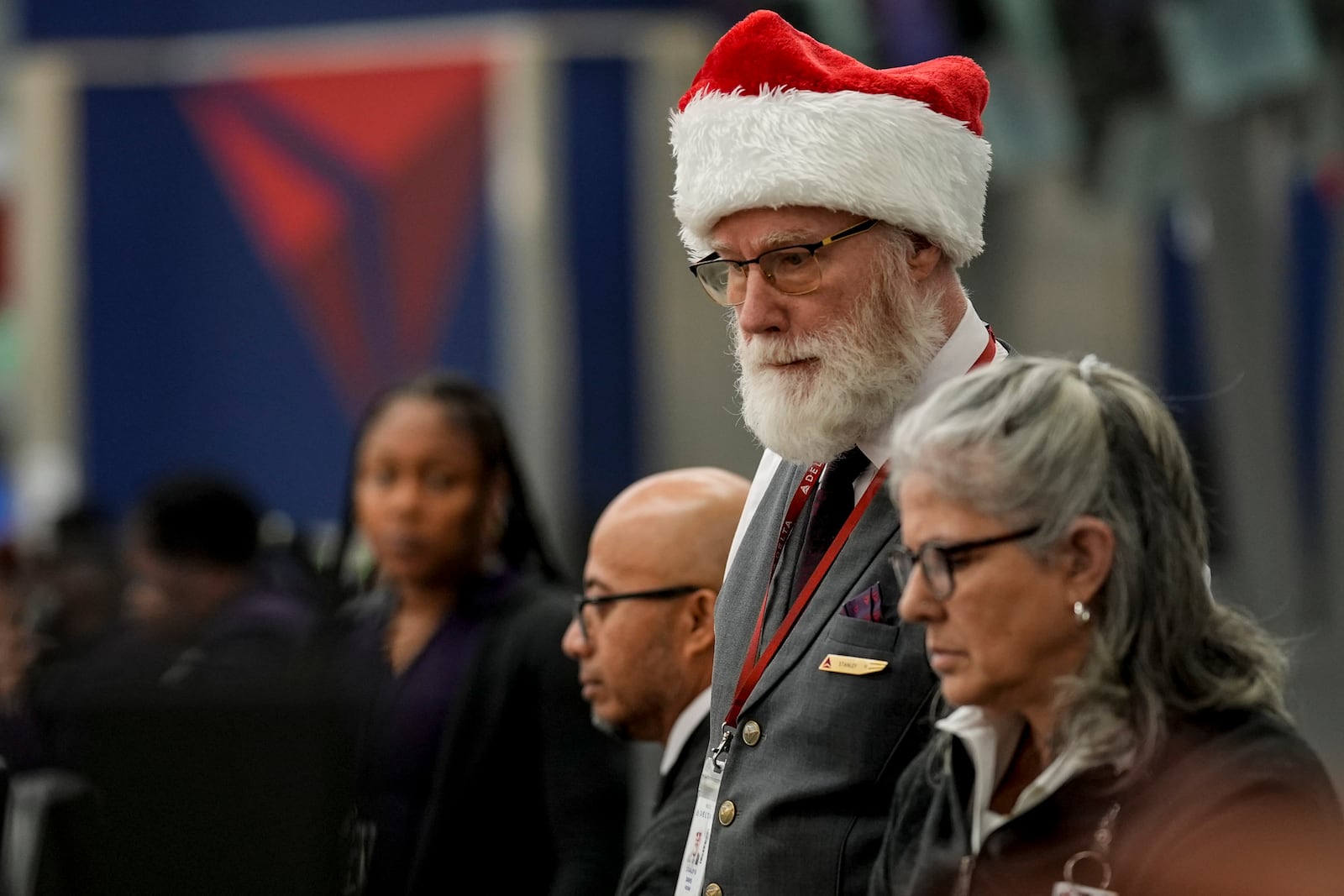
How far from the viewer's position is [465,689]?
3479 millimetres

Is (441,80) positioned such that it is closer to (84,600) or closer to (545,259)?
(545,259)

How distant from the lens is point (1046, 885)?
6.68 ft

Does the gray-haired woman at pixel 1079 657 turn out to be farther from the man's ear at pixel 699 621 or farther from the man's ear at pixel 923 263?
the man's ear at pixel 699 621

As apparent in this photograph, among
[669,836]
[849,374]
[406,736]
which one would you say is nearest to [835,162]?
[849,374]

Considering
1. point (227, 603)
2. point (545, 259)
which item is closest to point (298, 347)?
point (545, 259)

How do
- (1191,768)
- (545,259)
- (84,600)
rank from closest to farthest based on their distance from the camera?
1. (1191,768)
2. (84,600)
3. (545,259)

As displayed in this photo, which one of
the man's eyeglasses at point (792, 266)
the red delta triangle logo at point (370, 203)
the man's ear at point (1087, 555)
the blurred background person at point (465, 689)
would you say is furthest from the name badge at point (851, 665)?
the red delta triangle logo at point (370, 203)

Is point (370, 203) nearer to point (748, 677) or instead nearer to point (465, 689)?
point (465, 689)

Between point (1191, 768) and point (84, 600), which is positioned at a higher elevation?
point (1191, 768)

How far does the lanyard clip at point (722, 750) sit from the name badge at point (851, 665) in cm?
19

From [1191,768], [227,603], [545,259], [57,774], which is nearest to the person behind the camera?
[1191,768]

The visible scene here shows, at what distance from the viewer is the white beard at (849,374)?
2570 mm

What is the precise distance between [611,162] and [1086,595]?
1106 centimetres

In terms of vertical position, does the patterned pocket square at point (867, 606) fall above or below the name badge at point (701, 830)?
above
